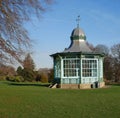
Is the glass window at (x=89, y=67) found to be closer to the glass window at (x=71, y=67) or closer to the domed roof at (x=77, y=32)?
the glass window at (x=71, y=67)

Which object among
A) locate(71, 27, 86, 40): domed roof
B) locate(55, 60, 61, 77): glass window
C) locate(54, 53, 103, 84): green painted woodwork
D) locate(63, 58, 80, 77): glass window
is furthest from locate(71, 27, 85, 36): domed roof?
locate(63, 58, 80, 77): glass window

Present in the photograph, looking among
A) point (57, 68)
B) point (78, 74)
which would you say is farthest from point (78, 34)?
point (78, 74)

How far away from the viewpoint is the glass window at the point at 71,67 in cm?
3538

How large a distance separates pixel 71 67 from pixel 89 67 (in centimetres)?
207

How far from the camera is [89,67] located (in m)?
35.5

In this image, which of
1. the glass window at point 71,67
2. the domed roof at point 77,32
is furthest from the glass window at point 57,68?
the domed roof at point 77,32

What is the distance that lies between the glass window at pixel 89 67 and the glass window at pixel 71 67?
0.70 metres

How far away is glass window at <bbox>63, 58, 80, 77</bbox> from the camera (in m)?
35.4

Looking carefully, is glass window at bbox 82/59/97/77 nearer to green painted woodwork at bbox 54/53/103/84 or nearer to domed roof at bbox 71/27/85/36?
green painted woodwork at bbox 54/53/103/84

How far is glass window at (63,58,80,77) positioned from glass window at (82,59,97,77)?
70cm

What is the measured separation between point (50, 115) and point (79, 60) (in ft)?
75.4

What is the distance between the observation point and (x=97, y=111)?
13.8m

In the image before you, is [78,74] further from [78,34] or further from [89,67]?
[78,34]

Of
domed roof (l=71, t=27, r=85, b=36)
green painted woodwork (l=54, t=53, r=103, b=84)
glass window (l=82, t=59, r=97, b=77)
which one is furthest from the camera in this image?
domed roof (l=71, t=27, r=85, b=36)
